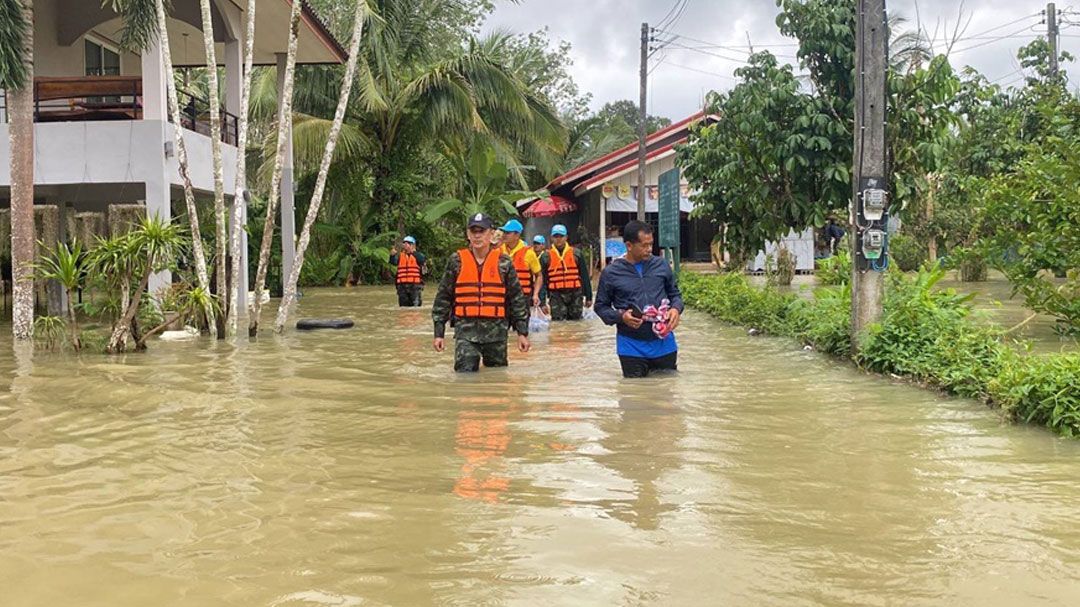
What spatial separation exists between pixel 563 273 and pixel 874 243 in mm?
7085

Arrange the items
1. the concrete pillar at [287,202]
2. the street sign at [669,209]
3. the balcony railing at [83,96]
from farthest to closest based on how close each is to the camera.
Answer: the concrete pillar at [287,202] → the street sign at [669,209] → the balcony railing at [83,96]

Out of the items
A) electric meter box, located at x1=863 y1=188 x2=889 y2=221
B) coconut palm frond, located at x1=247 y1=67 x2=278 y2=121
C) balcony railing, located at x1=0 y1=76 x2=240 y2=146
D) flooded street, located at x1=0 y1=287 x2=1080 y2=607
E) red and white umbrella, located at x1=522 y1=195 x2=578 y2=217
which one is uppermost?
coconut palm frond, located at x1=247 y1=67 x2=278 y2=121

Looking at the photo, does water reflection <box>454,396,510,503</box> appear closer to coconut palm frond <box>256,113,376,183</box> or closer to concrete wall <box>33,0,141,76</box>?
concrete wall <box>33,0,141,76</box>

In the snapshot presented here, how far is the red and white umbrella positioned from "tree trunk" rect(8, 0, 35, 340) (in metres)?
21.3

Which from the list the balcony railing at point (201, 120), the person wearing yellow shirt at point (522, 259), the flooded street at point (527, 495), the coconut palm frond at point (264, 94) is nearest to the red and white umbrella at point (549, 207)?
the coconut palm frond at point (264, 94)

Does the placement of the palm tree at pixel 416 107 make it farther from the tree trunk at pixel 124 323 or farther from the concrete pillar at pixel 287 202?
the tree trunk at pixel 124 323

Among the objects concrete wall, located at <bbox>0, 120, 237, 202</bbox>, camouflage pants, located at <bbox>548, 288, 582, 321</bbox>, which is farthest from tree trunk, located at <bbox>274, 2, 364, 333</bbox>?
camouflage pants, located at <bbox>548, 288, 582, 321</bbox>

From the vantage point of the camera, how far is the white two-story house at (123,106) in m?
15.4

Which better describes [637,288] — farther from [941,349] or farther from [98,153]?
[98,153]

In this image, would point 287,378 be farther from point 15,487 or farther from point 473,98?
point 473,98

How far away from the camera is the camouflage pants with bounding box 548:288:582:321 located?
17.2m

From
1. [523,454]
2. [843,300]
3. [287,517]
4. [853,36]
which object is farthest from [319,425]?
[853,36]

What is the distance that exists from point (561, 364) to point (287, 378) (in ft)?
9.42

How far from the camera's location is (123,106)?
626 inches
